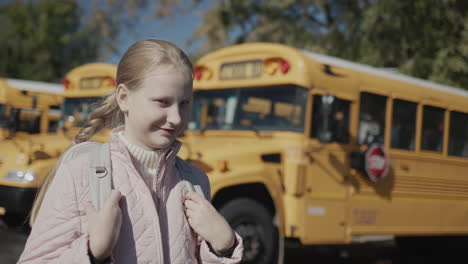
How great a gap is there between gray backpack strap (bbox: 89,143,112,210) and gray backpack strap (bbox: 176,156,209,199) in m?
0.25

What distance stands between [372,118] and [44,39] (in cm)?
2917

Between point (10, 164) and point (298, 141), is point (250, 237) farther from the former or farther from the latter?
point (10, 164)

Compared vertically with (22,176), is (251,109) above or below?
above

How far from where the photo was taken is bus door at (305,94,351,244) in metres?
5.14

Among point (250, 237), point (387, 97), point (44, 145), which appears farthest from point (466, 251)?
point (44, 145)

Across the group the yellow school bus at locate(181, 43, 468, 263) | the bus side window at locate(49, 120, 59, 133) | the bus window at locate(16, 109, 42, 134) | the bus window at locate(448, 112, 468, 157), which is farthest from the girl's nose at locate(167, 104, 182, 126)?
the bus side window at locate(49, 120, 59, 133)

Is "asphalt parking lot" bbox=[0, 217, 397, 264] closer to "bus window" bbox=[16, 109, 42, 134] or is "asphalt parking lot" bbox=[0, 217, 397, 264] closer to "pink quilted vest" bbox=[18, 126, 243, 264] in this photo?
"bus window" bbox=[16, 109, 42, 134]

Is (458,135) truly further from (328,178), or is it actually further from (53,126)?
(53,126)

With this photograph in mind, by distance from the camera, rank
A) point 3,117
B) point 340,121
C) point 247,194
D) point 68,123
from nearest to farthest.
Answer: point 247,194 < point 340,121 < point 68,123 < point 3,117

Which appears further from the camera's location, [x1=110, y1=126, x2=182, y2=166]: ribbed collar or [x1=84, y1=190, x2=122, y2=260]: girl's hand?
[x1=110, y1=126, x2=182, y2=166]: ribbed collar

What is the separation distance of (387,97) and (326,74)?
96cm

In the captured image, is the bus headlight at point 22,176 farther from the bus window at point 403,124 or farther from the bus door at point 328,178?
the bus window at point 403,124

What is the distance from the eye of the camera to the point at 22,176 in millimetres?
5762

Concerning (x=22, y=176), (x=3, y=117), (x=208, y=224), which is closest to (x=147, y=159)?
(x=208, y=224)
